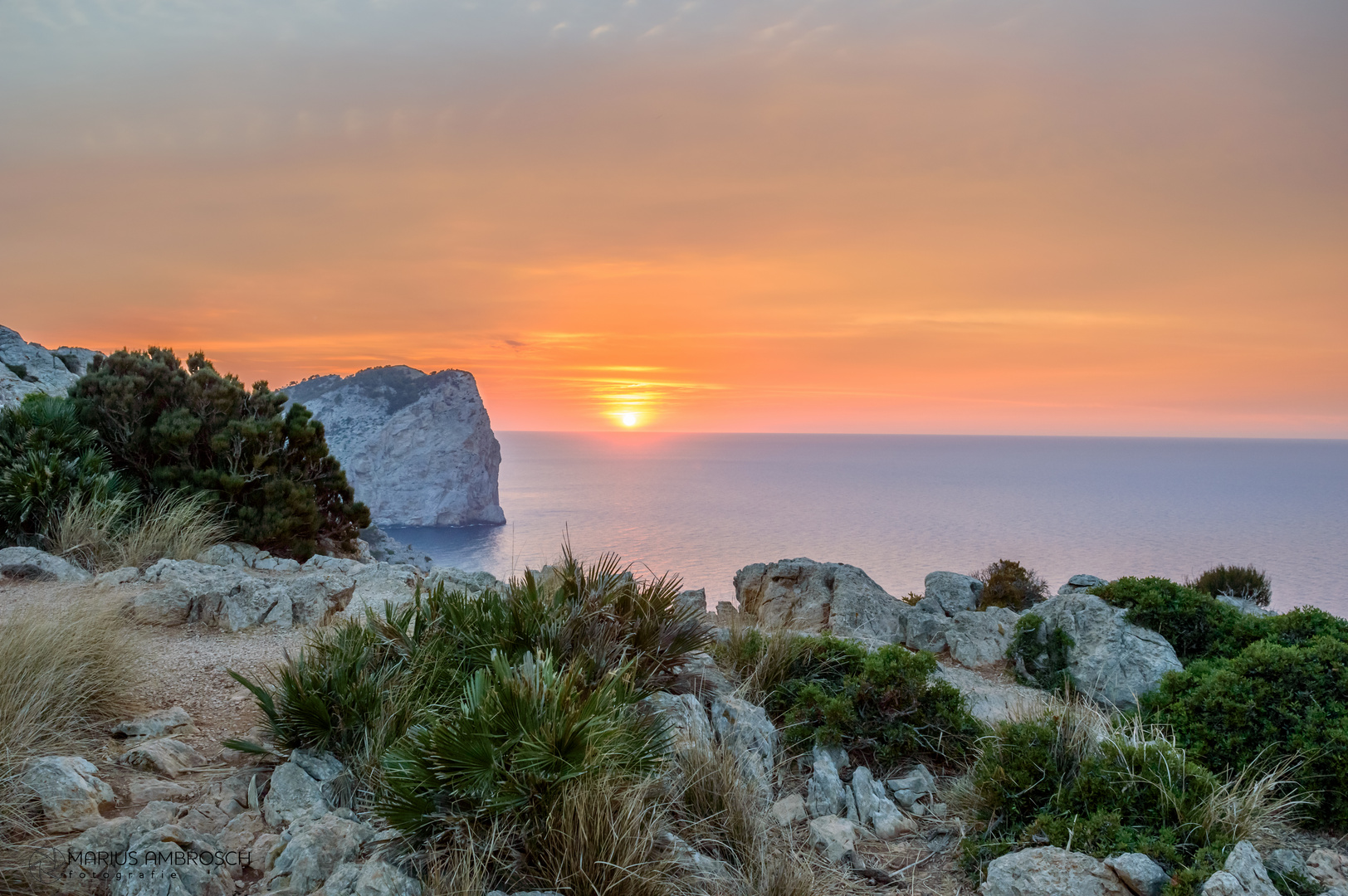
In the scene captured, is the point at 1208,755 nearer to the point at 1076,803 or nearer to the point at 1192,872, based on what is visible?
the point at 1076,803

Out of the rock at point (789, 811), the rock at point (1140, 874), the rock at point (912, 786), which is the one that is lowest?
the rock at point (912, 786)

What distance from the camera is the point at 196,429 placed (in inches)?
530

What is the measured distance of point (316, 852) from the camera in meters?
3.62

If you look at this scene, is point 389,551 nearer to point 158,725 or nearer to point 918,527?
point 158,725

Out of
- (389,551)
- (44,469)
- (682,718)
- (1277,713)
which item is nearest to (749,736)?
(682,718)

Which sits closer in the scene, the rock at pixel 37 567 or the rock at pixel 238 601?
the rock at pixel 238 601

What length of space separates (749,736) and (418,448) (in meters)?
72.8

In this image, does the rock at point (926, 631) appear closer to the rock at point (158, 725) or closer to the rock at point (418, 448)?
the rock at point (158, 725)

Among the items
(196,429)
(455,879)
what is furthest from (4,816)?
(196,429)

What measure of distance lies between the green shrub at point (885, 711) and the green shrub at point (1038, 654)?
284cm

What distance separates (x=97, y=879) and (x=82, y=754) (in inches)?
65.3

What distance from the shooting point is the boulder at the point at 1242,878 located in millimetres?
3520

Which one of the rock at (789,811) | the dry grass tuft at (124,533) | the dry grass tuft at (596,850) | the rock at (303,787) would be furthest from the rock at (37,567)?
the rock at (789,811)

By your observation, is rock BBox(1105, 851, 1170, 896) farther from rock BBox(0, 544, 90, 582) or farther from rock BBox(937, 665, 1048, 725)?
rock BBox(0, 544, 90, 582)
